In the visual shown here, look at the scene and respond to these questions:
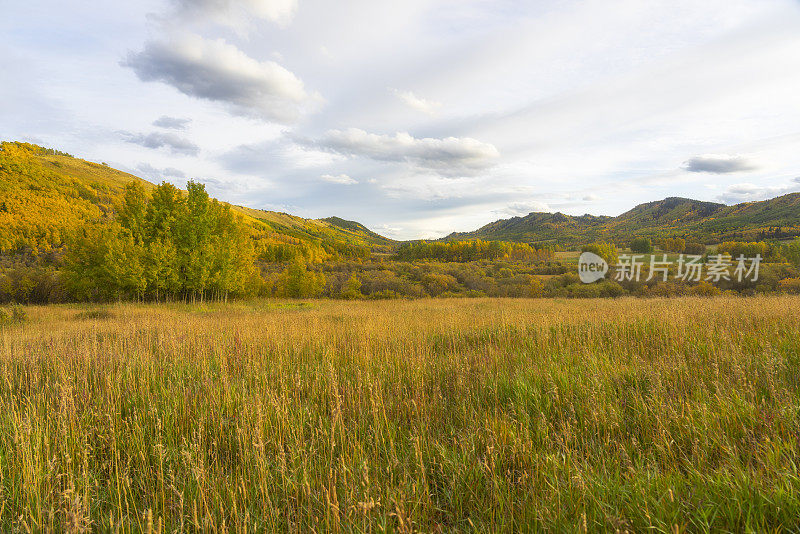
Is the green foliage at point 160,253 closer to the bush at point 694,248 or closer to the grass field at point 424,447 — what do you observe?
the grass field at point 424,447

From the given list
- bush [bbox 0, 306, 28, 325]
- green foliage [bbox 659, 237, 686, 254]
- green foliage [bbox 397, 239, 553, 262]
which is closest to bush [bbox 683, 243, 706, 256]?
green foliage [bbox 659, 237, 686, 254]

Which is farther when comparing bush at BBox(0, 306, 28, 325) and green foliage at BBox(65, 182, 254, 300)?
green foliage at BBox(65, 182, 254, 300)

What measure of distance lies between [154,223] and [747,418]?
1253 inches

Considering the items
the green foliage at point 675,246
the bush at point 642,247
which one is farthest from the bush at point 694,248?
the bush at point 642,247

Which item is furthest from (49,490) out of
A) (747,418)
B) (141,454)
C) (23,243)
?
(23,243)

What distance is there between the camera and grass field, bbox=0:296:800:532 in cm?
187

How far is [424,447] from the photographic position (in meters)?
2.74

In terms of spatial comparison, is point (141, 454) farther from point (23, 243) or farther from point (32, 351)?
point (23, 243)

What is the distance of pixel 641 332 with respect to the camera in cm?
650

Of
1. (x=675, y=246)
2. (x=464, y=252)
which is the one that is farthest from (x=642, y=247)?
(x=464, y=252)

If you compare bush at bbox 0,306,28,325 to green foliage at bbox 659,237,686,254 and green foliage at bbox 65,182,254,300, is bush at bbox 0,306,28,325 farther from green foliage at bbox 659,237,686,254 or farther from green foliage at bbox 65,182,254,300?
green foliage at bbox 659,237,686,254

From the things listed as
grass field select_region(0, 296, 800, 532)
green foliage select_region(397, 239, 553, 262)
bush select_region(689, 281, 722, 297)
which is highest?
green foliage select_region(397, 239, 553, 262)

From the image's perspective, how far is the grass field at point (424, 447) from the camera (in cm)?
187

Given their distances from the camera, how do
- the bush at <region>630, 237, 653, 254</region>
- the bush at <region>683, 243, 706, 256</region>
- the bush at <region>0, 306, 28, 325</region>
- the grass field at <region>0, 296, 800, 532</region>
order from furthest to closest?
1. the bush at <region>630, 237, 653, 254</region>
2. the bush at <region>683, 243, 706, 256</region>
3. the bush at <region>0, 306, 28, 325</region>
4. the grass field at <region>0, 296, 800, 532</region>
